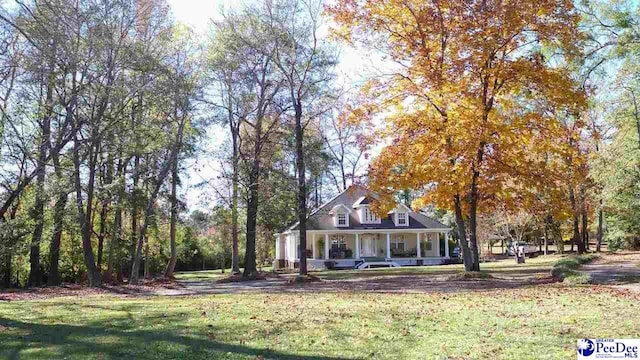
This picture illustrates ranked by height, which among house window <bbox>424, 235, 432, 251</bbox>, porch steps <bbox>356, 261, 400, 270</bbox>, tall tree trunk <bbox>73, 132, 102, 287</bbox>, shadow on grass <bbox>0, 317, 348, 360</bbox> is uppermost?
tall tree trunk <bbox>73, 132, 102, 287</bbox>

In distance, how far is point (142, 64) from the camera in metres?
20.7

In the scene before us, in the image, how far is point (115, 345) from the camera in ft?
24.9

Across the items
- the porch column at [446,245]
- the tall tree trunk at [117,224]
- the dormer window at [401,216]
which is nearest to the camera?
the tall tree trunk at [117,224]

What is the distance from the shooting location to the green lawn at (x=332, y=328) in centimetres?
699

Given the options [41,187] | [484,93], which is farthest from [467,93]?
[41,187]

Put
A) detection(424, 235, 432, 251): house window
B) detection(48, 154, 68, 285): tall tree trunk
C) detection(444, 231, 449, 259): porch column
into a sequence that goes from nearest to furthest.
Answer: detection(48, 154, 68, 285): tall tree trunk < detection(444, 231, 449, 259): porch column < detection(424, 235, 432, 251): house window

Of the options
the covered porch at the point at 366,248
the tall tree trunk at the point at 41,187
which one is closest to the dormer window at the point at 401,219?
the covered porch at the point at 366,248

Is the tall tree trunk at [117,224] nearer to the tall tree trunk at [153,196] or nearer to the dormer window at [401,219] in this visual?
the tall tree trunk at [153,196]

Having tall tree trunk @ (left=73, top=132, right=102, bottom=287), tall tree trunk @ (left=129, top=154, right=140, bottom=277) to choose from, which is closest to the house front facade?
tall tree trunk @ (left=129, top=154, right=140, bottom=277)

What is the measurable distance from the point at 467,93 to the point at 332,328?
37.4ft

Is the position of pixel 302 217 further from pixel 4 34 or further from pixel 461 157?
pixel 4 34

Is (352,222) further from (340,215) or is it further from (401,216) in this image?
(401,216)

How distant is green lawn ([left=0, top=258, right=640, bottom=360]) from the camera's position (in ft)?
22.9

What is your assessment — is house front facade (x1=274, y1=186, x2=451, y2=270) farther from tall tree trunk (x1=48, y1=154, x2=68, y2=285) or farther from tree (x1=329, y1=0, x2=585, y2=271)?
tree (x1=329, y1=0, x2=585, y2=271)
